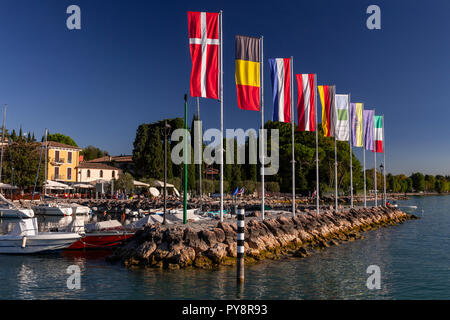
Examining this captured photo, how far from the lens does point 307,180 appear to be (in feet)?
299

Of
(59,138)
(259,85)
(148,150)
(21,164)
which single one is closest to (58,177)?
(21,164)

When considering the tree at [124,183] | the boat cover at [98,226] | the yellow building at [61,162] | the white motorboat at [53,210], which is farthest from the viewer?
the yellow building at [61,162]

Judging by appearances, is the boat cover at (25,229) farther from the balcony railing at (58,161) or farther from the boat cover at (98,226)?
the balcony railing at (58,161)

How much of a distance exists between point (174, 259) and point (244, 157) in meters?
73.4

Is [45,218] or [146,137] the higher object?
[146,137]

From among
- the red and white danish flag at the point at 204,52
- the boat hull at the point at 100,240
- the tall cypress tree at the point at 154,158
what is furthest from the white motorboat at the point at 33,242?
the tall cypress tree at the point at 154,158

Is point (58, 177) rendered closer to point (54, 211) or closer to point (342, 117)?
point (54, 211)

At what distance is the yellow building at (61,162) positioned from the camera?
244 feet

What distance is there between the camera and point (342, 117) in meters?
33.4

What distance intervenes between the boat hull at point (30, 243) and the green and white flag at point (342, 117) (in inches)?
900
